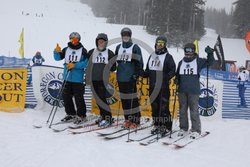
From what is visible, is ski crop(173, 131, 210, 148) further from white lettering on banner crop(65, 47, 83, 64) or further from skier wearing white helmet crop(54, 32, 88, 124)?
white lettering on banner crop(65, 47, 83, 64)

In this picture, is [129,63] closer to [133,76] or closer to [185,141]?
[133,76]

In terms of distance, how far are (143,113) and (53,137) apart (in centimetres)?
291

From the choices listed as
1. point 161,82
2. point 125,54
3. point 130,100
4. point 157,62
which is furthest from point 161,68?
point 130,100

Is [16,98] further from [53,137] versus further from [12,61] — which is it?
[12,61]

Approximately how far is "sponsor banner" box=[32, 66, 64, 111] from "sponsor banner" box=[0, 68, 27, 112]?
1.03 feet

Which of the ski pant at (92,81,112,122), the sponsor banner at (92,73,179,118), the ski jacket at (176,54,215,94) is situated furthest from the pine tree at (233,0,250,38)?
the ski pant at (92,81,112,122)

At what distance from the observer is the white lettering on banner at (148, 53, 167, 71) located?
676 cm

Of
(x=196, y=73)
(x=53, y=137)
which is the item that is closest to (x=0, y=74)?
(x=53, y=137)

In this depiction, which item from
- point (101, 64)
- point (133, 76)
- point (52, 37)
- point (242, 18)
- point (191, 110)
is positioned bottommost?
point (191, 110)

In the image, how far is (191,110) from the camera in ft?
22.2

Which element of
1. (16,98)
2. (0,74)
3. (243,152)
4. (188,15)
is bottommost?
(243,152)

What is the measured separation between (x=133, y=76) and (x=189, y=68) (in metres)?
1.17

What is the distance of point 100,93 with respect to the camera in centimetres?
733

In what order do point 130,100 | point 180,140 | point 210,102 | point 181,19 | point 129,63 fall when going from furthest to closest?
point 181,19 < point 210,102 < point 130,100 < point 129,63 < point 180,140
